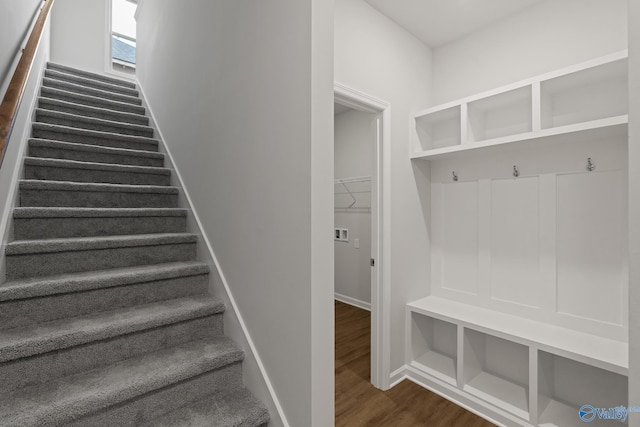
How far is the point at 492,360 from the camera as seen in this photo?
227cm

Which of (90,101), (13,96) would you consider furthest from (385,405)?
(90,101)

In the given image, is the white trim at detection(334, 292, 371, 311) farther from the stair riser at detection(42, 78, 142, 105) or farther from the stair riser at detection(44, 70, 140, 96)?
the stair riser at detection(44, 70, 140, 96)

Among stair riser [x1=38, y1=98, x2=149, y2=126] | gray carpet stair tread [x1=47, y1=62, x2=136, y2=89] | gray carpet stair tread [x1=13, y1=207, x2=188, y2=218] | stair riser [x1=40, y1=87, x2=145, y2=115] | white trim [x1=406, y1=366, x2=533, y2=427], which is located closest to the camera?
gray carpet stair tread [x1=13, y1=207, x2=188, y2=218]

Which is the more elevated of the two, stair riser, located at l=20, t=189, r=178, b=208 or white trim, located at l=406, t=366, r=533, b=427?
stair riser, located at l=20, t=189, r=178, b=208

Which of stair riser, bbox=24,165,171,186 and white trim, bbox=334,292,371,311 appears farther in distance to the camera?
white trim, bbox=334,292,371,311

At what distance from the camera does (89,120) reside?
2.57 m

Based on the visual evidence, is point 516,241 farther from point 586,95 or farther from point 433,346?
point 433,346

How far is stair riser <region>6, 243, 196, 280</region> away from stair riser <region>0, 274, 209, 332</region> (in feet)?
0.79

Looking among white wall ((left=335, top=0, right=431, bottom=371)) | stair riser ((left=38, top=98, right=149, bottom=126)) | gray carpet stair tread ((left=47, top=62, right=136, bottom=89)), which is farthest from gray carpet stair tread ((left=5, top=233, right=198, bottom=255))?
gray carpet stair tread ((left=47, top=62, right=136, bottom=89))

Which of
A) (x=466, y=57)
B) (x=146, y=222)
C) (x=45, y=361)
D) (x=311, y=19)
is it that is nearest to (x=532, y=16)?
(x=466, y=57)

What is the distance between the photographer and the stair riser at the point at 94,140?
2248mm

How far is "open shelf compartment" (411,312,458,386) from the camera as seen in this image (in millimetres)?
2347

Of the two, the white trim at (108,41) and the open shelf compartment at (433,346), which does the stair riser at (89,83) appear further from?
the open shelf compartment at (433,346)

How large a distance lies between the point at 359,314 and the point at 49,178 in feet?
10.9
